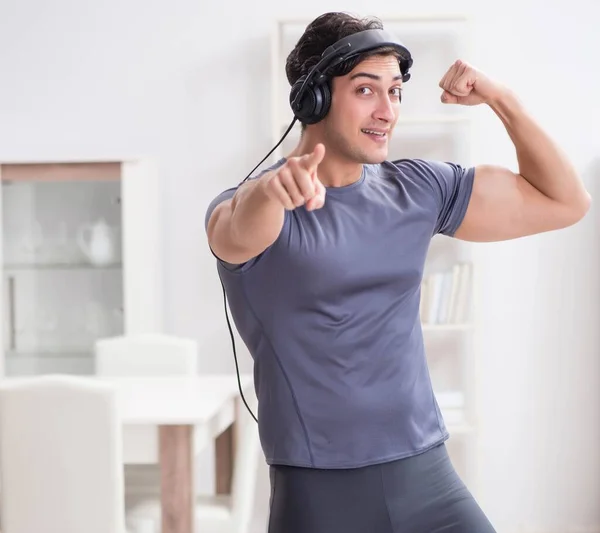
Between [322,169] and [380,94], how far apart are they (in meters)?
0.13

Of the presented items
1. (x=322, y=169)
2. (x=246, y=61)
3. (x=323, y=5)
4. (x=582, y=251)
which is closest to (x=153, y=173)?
(x=246, y=61)

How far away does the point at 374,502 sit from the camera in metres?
1.22

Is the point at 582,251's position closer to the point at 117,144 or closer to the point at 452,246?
the point at 452,246

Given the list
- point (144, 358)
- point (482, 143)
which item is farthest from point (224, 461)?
point (482, 143)

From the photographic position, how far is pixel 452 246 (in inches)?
138

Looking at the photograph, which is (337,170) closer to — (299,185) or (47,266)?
(299,185)

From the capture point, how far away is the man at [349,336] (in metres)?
1.20

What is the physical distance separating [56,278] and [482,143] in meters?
1.76

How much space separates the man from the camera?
3.95ft

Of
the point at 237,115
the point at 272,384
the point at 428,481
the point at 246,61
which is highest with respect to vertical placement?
the point at 246,61

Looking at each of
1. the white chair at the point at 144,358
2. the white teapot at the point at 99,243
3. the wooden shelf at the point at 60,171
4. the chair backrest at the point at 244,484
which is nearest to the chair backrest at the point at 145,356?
the white chair at the point at 144,358

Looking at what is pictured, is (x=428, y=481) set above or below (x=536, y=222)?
below

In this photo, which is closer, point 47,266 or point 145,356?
point 145,356

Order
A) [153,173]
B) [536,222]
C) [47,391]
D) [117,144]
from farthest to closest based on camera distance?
[117,144] < [153,173] < [47,391] < [536,222]
